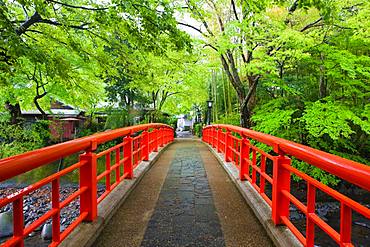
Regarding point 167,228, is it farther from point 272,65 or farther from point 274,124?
point 272,65

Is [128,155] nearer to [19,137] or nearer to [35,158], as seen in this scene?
[35,158]

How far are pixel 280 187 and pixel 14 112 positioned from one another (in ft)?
42.0

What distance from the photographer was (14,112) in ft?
40.0

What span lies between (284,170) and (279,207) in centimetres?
35

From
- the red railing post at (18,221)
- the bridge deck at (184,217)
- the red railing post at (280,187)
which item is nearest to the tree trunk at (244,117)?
the bridge deck at (184,217)

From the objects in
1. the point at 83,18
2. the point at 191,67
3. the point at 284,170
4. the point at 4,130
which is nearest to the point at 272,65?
the point at 191,67

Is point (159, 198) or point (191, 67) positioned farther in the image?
point (191, 67)

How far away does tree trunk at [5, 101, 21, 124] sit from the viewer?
11.9m

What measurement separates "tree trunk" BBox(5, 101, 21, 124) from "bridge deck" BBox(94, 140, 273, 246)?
972cm

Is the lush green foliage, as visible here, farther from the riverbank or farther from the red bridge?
the red bridge

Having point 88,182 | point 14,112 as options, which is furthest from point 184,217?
point 14,112

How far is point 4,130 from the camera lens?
10.8 meters

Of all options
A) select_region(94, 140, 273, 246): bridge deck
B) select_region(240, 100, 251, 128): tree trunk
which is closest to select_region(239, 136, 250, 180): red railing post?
select_region(94, 140, 273, 246): bridge deck

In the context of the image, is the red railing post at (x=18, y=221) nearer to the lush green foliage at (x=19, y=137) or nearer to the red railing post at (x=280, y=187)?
the red railing post at (x=280, y=187)
